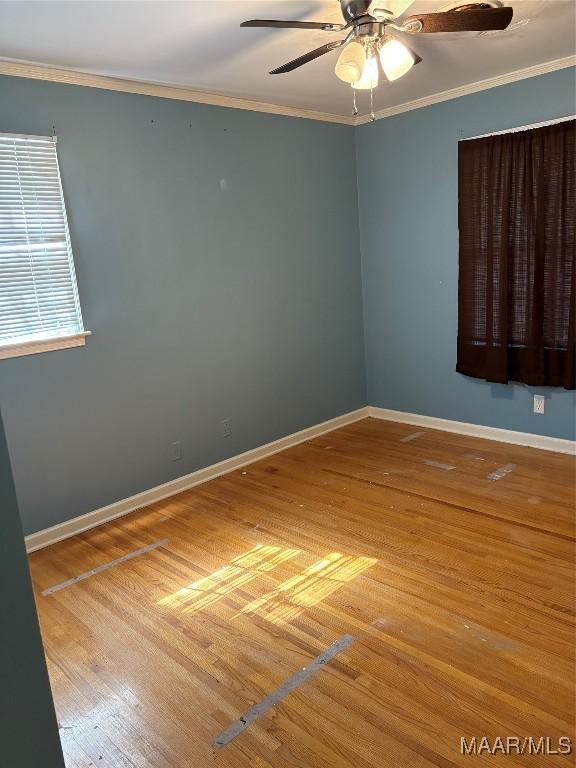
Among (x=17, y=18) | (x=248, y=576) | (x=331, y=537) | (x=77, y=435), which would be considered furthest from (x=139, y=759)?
(x=17, y=18)

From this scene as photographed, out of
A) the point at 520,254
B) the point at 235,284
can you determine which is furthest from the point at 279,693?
the point at 520,254

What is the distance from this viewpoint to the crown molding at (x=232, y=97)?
3.04 metres

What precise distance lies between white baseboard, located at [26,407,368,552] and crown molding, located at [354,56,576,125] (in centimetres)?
249

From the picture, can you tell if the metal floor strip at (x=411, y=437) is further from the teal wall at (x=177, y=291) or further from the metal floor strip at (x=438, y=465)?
the teal wall at (x=177, y=291)

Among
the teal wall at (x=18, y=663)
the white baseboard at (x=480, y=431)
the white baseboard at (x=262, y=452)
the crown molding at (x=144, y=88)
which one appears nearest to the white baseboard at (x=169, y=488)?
the white baseboard at (x=262, y=452)

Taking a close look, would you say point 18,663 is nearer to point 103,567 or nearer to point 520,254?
point 103,567

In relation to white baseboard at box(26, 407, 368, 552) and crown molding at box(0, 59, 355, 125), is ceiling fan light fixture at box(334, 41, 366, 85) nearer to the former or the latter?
crown molding at box(0, 59, 355, 125)

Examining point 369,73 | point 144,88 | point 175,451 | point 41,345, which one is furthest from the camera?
point 175,451

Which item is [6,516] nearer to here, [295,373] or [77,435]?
[77,435]

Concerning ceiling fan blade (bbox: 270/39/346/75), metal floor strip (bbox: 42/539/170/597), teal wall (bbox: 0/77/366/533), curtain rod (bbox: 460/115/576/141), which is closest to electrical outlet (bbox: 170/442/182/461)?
teal wall (bbox: 0/77/366/533)

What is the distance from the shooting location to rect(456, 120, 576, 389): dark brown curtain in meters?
3.73

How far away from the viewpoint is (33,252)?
3094 mm

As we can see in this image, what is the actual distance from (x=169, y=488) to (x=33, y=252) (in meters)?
1.70

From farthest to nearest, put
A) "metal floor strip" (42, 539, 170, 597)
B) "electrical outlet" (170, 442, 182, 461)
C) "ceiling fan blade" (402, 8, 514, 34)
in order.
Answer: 1. "electrical outlet" (170, 442, 182, 461)
2. "metal floor strip" (42, 539, 170, 597)
3. "ceiling fan blade" (402, 8, 514, 34)
